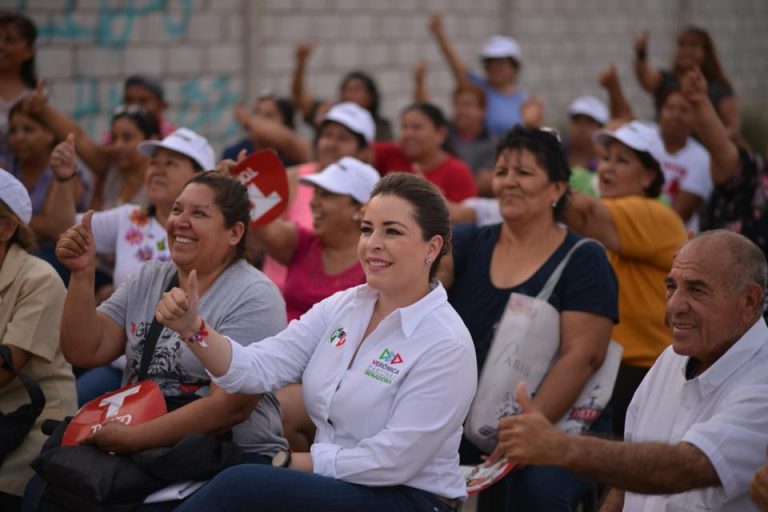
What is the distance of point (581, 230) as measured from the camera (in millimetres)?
4891

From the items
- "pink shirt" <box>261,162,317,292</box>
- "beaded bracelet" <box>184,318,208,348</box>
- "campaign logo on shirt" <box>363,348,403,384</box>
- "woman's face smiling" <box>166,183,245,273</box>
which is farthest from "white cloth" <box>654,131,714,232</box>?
"beaded bracelet" <box>184,318,208,348</box>

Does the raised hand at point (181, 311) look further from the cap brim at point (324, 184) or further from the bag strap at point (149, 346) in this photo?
the cap brim at point (324, 184)

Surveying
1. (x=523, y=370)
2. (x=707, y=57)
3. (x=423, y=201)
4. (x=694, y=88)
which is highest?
(x=707, y=57)

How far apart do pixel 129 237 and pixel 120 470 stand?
1.74 metres

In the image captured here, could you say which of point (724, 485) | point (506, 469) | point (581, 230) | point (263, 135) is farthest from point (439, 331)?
point (263, 135)

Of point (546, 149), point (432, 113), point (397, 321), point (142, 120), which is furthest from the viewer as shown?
point (432, 113)

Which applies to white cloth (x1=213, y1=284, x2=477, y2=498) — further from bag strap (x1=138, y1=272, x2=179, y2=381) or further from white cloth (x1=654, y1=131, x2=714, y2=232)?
white cloth (x1=654, y1=131, x2=714, y2=232)

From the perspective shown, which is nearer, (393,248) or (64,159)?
(393,248)

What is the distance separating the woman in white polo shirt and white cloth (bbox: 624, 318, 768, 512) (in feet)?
1.84

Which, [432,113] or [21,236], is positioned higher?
[432,113]

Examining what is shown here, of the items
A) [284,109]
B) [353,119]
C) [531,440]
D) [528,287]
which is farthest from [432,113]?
[531,440]

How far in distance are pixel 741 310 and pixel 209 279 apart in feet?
6.06

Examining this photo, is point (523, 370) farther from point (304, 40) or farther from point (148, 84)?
point (304, 40)

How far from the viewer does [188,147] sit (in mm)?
5191
